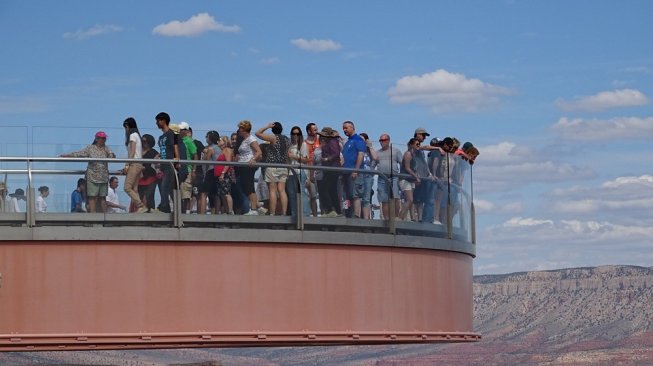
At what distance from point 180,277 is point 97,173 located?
1953mm

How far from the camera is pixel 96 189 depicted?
67.5ft

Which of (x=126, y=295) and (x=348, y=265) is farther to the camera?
(x=348, y=265)

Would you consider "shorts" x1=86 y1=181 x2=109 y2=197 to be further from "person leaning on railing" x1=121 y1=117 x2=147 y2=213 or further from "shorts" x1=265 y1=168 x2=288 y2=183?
"shorts" x1=265 y1=168 x2=288 y2=183

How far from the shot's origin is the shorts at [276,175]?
2142cm

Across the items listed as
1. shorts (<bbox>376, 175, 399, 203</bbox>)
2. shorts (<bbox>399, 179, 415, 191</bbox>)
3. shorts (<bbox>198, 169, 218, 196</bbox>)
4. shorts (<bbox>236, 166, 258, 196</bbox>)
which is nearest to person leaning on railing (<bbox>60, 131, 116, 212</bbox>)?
shorts (<bbox>198, 169, 218, 196</bbox>)

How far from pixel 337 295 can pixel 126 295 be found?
333 cm

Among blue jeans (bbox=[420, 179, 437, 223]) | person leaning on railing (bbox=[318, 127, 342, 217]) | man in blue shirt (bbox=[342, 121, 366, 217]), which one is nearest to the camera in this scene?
person leaning on railing (bbox=[318, 127, 342, 217])

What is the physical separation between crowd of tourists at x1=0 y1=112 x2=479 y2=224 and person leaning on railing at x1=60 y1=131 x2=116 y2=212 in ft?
0.05

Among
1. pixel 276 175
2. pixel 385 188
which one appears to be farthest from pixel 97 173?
pixel 385 188

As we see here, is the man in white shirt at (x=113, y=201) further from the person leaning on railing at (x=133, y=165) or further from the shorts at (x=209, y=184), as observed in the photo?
the shorts at (x=209, y=184)

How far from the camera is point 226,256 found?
68.2ft

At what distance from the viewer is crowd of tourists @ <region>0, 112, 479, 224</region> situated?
20.6 meters

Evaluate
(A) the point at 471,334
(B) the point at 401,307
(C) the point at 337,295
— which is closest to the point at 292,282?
(C) the point at 337,295

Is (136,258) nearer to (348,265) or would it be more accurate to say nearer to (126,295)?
(126,295)
